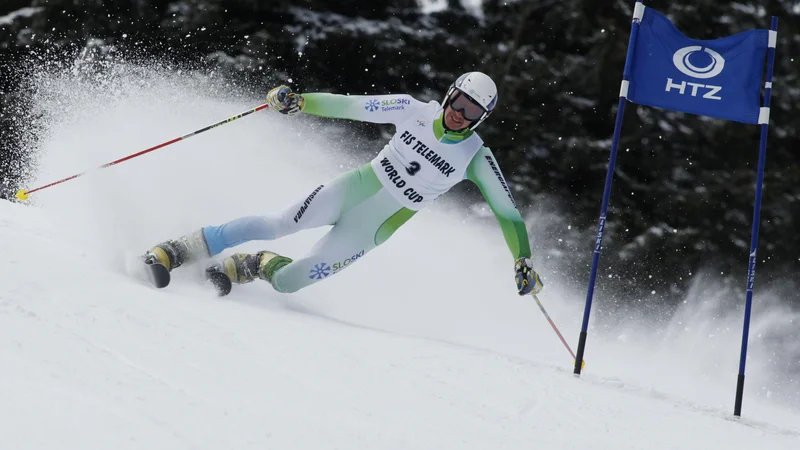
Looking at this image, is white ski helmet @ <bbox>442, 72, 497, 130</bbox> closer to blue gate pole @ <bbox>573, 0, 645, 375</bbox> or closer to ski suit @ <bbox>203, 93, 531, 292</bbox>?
ski suit @ <bbox>203, 93, 531, 292</bbox>

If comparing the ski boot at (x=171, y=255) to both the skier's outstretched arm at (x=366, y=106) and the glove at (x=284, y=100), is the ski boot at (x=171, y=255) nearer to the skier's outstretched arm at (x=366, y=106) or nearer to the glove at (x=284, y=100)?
the glove at (x=284, y=100)

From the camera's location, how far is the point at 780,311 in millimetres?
11219

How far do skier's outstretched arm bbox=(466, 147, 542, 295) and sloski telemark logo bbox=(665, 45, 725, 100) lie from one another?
3.36ft

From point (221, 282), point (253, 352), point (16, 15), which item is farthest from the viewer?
point (16, 15)

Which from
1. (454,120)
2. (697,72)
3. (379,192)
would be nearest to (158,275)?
(379,192)

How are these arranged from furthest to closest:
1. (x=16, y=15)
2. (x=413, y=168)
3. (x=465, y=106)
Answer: (x=16, y=15), (x=413, y=168), (x=465, y=106)

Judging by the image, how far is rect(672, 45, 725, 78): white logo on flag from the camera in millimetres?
4527

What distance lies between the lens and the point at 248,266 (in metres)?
4.74

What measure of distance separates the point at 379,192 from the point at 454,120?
1.95ft

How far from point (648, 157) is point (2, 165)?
8302mm

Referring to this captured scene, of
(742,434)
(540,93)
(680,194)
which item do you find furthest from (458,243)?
(742,434)

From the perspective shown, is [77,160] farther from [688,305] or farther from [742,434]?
[688,305]

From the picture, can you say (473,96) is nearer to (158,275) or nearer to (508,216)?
(508,216)

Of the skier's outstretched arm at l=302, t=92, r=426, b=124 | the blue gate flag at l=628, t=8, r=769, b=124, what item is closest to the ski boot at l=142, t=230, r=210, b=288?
the skier's outstretched arm at l=302, t=92, r=426, b=124
